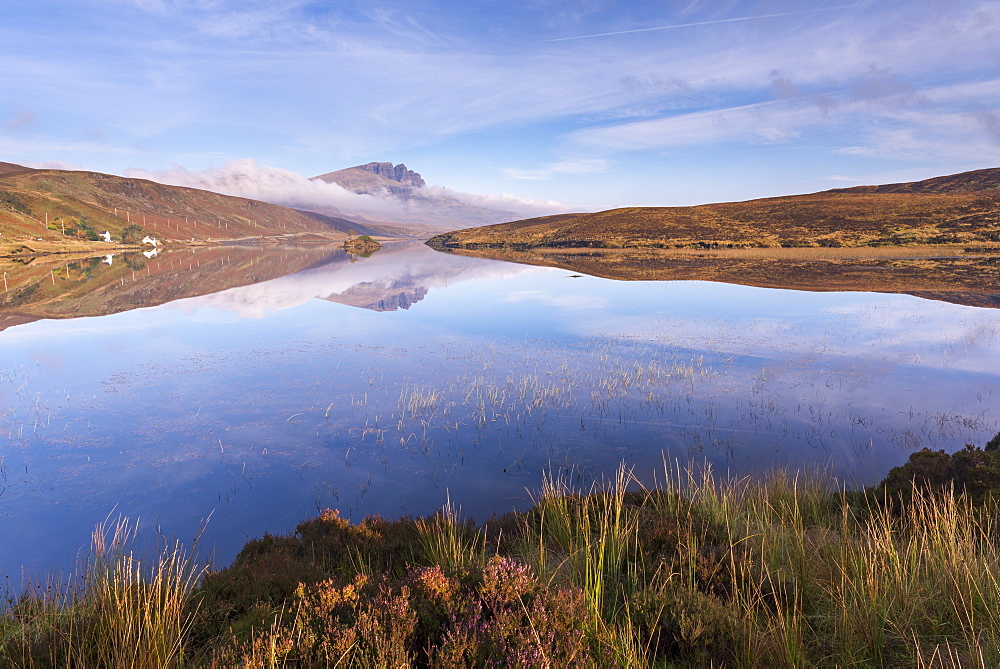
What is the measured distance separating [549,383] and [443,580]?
1026cm

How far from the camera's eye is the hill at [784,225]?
254ft

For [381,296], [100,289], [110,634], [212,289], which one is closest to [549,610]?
[110,634]

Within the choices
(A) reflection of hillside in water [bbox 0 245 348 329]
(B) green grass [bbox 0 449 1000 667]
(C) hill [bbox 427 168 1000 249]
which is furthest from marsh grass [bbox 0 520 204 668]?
(C) hill [bbox 427 168 1000 249]

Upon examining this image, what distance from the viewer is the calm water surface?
822cm

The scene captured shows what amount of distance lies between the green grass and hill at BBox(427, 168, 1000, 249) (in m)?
83.4

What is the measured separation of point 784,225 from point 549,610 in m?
101

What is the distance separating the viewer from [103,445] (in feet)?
32.9

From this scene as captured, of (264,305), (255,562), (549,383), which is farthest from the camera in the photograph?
(264,305)

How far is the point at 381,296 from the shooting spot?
108ft

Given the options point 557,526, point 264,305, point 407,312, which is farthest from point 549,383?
point 264,305

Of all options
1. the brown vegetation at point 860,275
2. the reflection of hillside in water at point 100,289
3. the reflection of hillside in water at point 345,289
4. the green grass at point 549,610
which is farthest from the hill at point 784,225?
the green grass at point 549,610

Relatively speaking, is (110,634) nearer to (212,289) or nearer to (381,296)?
(381,296)

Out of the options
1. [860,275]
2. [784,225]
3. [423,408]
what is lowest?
[423,408]

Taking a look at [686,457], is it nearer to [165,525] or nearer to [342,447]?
[342,447]
